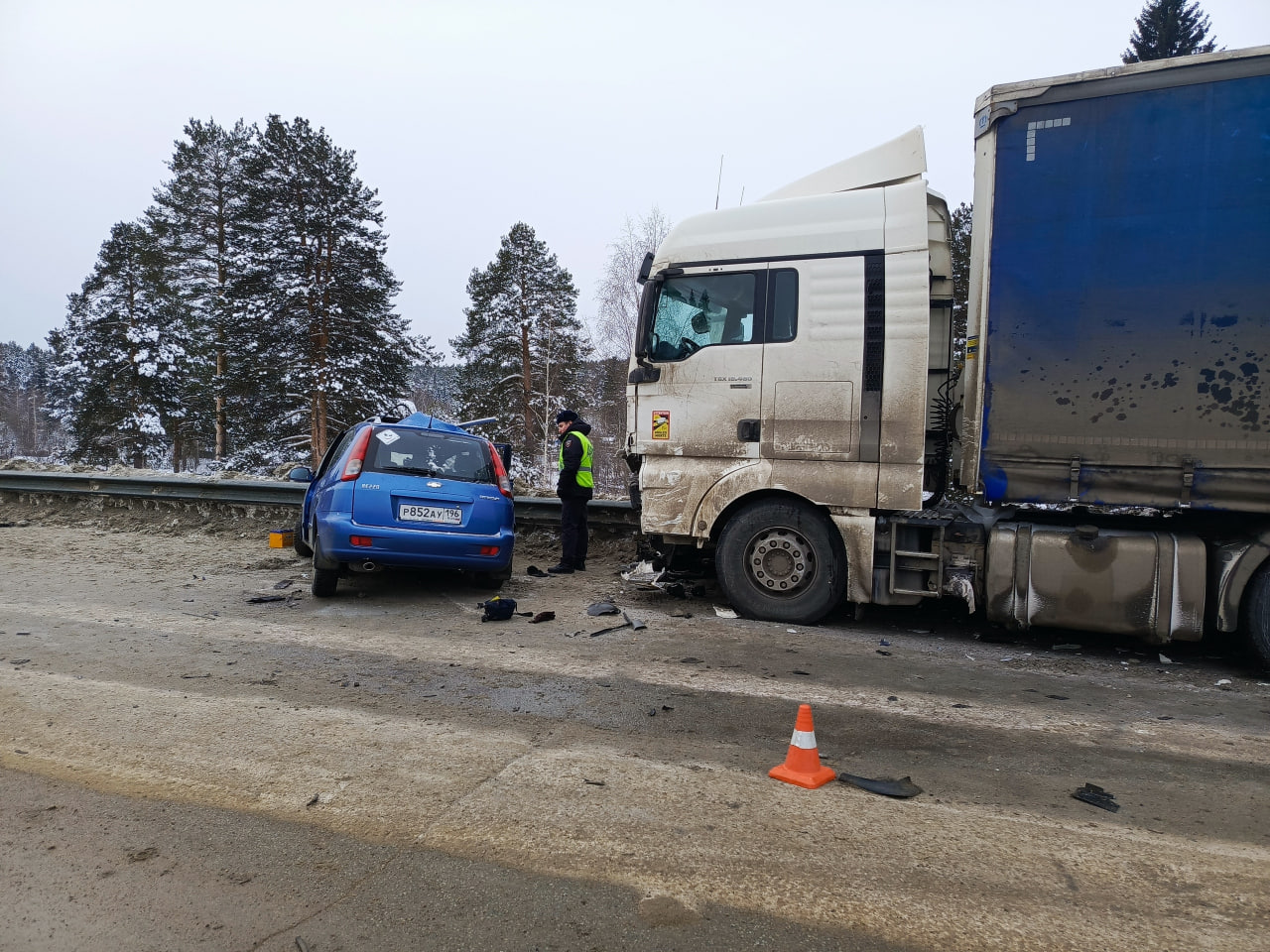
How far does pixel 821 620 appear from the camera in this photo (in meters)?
6.24

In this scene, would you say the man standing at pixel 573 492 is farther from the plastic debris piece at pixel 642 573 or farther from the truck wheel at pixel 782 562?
the truck wheel at pixel 782 562

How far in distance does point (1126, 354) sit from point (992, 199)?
55.3 inches

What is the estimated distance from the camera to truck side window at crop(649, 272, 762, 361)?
239 inches

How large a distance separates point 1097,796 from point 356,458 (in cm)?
589

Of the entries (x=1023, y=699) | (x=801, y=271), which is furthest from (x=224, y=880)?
(x=801, y=271)

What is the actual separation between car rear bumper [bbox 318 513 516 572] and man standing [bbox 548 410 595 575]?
1684 millimetres

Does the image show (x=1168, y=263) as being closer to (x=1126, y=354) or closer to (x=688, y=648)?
(x=1126, y=354)

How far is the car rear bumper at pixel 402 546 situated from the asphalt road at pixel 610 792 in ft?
3.06

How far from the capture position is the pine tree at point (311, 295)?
23.4 metres

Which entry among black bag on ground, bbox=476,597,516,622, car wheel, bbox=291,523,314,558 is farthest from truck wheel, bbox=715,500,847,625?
car wheel, bbox=291,523,314,558

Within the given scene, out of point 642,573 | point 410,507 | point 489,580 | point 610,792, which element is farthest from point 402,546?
point 610,792

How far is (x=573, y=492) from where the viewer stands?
27.3ft

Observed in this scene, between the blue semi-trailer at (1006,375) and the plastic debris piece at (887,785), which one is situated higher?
the blue semi-trailer at (1006,375)

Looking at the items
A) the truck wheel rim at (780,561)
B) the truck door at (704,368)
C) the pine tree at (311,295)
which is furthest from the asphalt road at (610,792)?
the pine tree at (311,295)
